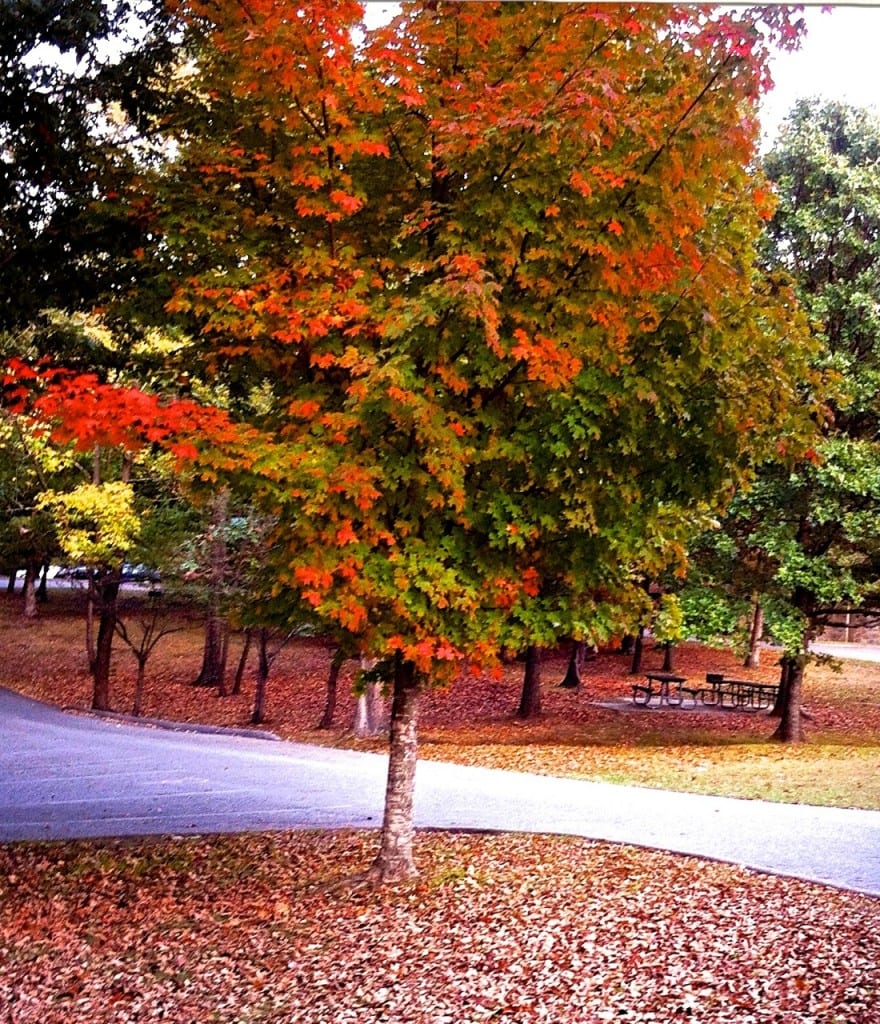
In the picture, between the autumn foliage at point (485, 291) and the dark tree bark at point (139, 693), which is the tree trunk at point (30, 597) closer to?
the dark tree bark at point (139, 693)

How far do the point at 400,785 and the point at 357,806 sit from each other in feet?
8.08

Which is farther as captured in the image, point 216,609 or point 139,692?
point 139,692

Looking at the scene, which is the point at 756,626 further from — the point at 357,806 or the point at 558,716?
the point at 357,806

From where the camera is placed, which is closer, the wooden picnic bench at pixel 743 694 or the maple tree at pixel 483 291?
the maple tree at pixel 483 291

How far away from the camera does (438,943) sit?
4148mm

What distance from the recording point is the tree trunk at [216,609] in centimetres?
1054

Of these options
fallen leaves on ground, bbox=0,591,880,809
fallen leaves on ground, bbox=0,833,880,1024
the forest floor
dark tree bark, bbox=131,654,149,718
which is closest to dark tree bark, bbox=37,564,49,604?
fallen leaves on ground, bbox=0,591,880,809

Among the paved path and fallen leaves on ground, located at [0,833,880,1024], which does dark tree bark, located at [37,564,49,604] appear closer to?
the paved path

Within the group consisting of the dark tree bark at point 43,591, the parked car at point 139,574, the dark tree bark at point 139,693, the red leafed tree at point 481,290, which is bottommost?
the dark tree bark at point 139,693

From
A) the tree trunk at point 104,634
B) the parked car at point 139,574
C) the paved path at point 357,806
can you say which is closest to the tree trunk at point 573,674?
the paved path at point 357,806

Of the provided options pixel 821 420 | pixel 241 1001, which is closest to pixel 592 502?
pixel 821 420

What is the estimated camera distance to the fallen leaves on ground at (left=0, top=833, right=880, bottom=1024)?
11.8ft

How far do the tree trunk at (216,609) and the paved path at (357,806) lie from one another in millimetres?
1829

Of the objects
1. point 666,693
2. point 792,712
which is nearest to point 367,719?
point 666,693
